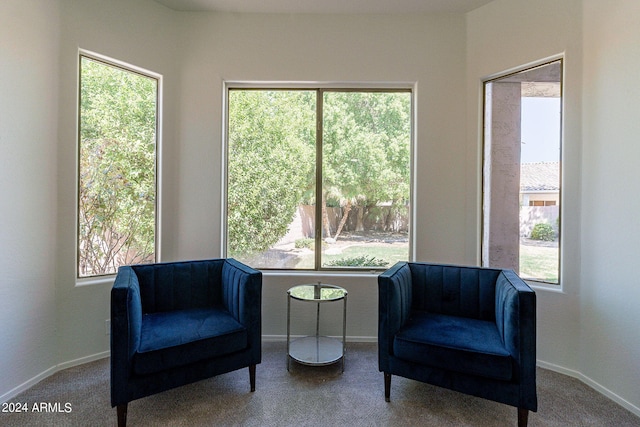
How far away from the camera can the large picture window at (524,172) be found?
8.34 ft

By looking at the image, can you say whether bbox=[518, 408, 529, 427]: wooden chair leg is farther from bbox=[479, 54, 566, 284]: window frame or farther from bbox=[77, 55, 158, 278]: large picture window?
bbox=[77, 55, 158, 278]: large picture window

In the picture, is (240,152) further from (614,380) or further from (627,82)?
(614,380)

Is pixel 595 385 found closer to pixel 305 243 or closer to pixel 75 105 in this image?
pixel 305 243

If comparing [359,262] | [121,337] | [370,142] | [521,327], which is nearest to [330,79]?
[370,142]

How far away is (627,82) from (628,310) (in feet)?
4.92

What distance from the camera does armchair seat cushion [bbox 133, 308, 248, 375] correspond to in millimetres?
1746

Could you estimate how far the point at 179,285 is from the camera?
2.37 metres

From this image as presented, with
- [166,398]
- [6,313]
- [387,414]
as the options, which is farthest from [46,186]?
[387,414]

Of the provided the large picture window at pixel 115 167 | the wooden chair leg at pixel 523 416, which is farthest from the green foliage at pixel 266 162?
the wooden chair leg at pixel 523 416

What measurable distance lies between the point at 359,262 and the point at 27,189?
8.73ft

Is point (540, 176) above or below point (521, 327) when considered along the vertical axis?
above

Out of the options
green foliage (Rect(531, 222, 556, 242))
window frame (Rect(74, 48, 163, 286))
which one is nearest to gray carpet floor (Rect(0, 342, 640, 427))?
window frame (Rect(74, 48, 163, 286))

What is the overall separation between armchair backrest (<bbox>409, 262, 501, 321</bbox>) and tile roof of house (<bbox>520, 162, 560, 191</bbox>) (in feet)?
3.02

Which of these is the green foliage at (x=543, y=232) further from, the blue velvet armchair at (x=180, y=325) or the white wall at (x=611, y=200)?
the blue velvet armchair at (x=180, y=325)
